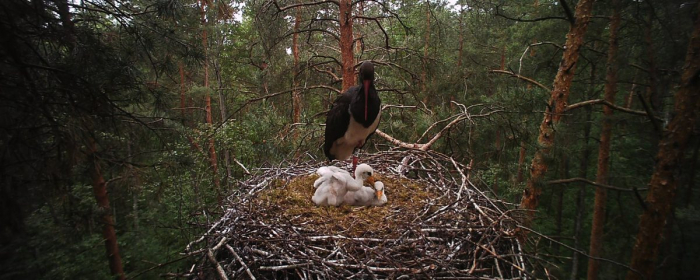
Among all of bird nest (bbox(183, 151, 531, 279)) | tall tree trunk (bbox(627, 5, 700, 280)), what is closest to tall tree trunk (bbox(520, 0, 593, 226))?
tall tree trunk (bbox(627, 5, 700, 280))

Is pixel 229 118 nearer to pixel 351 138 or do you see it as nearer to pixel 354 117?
pixel 351 138

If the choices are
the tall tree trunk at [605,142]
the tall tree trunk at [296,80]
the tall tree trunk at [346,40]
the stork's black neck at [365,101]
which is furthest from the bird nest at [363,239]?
the tall tree trunk at [605,142]

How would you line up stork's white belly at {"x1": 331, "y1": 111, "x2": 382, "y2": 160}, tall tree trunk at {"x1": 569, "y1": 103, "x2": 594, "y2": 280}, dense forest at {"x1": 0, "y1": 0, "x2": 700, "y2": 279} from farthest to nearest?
tall tree trunk at {"x1": 569, "y1": 103, "x2": 594, "y2": 280}, stork's white belly at {"x1": 331, "y1": 111, "x2": 382, "y2": 160}, dense forest at {"x1": 0, "y1": 0, "x2": 700, "y2": 279}

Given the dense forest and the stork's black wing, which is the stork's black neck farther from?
the dense forest

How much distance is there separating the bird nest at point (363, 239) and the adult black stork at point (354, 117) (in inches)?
26.1

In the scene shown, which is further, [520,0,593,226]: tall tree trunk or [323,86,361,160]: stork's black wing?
[520,0,593,226]: tall tree trunk

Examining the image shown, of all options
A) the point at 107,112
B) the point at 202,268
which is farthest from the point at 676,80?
the point at 107,112

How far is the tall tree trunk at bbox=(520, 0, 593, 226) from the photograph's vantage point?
3.91 m

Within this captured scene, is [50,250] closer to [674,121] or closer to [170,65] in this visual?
[170,65]

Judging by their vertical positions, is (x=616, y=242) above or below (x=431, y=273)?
below

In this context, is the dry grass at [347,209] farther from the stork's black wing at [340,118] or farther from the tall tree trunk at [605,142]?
the tall tree trunk at [605,142]

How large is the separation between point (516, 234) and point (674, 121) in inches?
85.5

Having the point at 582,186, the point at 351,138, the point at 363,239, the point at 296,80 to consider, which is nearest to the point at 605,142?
the point at 582,186

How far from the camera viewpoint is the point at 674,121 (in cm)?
313
